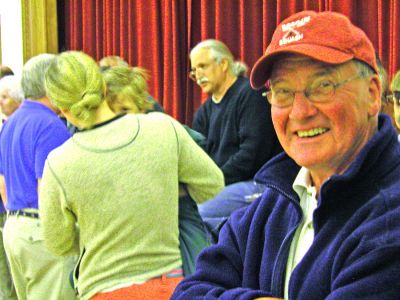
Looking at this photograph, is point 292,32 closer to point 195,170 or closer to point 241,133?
point 195,170

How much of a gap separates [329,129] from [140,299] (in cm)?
122

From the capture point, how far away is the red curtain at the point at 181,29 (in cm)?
452

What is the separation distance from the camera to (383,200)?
4.06ft

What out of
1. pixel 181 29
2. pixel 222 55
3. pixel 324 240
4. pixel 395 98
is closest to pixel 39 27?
pixel 181 29

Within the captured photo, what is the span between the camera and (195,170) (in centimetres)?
248

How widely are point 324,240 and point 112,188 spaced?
3.88 feet

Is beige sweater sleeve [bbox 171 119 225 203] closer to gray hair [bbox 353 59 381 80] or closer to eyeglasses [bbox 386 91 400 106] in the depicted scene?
eyeglasses [bbox 386 91 400 106]

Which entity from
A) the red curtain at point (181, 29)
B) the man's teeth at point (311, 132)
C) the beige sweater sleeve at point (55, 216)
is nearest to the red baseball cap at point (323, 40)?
the man's teeth at point (311, 132)

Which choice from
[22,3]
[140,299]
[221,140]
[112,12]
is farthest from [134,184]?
[22,3]

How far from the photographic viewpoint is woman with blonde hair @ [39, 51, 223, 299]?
2.35 m

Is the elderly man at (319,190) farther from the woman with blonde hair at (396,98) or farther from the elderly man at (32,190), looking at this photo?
the elderly man at (32,190)

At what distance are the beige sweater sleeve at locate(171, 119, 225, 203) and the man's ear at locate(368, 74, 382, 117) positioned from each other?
3.68 ft

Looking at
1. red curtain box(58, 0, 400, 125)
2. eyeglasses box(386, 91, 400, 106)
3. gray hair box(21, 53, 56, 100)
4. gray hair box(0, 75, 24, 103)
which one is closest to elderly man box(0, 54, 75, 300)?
gray hair box(21, 53, 56, 100)

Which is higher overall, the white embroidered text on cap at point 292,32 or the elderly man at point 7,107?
the white embroidered text on cap at point 292,32
